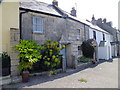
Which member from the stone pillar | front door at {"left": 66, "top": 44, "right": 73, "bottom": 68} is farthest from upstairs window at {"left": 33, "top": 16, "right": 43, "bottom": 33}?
front door at {"left": 66, "top": 44, "right": 73, "bottom": 68}

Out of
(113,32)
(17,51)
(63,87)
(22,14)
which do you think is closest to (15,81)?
(17,51)

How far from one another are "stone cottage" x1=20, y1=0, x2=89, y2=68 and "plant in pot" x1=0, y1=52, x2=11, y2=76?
6.70ft

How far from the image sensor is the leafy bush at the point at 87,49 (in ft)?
55.8

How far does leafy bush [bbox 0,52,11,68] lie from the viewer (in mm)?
7948

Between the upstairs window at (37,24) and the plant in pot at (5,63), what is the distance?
3.44m

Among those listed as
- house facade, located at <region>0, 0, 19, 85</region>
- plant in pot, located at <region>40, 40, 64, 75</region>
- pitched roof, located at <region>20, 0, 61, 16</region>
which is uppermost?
pitched roof, located at <region>20, 0, 61, 16</region>

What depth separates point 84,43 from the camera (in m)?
17.4

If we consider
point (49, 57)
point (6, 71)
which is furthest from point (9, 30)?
point (49, 57)

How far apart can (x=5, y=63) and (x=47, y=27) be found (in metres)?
5.23

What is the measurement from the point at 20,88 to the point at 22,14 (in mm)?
5613

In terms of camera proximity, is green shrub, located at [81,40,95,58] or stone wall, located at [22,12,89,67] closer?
stone wall, located at [22,12,89,67]

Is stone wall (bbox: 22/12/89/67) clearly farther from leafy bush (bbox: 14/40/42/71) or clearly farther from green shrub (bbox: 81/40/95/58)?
leafy bush (bbox: 14/40/42/71)

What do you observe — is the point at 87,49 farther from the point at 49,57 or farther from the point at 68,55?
the point at 49,57

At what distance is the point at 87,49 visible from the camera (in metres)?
17.0
